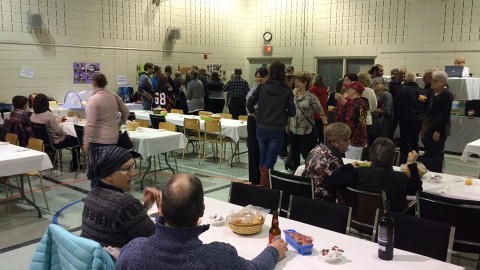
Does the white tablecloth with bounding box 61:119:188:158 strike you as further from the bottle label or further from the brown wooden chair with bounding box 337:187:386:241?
the bottle label

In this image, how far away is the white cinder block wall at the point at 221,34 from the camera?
895cm

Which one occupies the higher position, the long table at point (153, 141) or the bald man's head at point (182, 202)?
the bald man's head at point (182, 202)

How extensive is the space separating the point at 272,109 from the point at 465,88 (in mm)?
4985

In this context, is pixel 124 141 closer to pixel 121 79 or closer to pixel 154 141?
pixel 154 141

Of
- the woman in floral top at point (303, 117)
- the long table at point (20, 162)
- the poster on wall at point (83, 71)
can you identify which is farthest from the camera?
the poster on wall at point (83, 71)

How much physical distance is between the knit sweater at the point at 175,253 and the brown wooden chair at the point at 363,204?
1.68m

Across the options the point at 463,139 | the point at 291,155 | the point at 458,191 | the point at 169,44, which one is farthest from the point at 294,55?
the point at 458,191

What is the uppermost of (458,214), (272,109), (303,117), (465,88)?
(465,88)

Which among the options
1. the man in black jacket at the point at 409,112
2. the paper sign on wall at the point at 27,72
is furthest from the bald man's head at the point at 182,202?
the paper sign on wall at the point at 27,72

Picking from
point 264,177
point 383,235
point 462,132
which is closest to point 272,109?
point 264,177

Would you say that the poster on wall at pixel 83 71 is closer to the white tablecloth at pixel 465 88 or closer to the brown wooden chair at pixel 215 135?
the brown wooden chair at pixel 215 135

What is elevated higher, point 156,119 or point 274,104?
point 274,104

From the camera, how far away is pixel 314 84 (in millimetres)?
6676

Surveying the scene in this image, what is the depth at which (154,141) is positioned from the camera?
5645 mm
